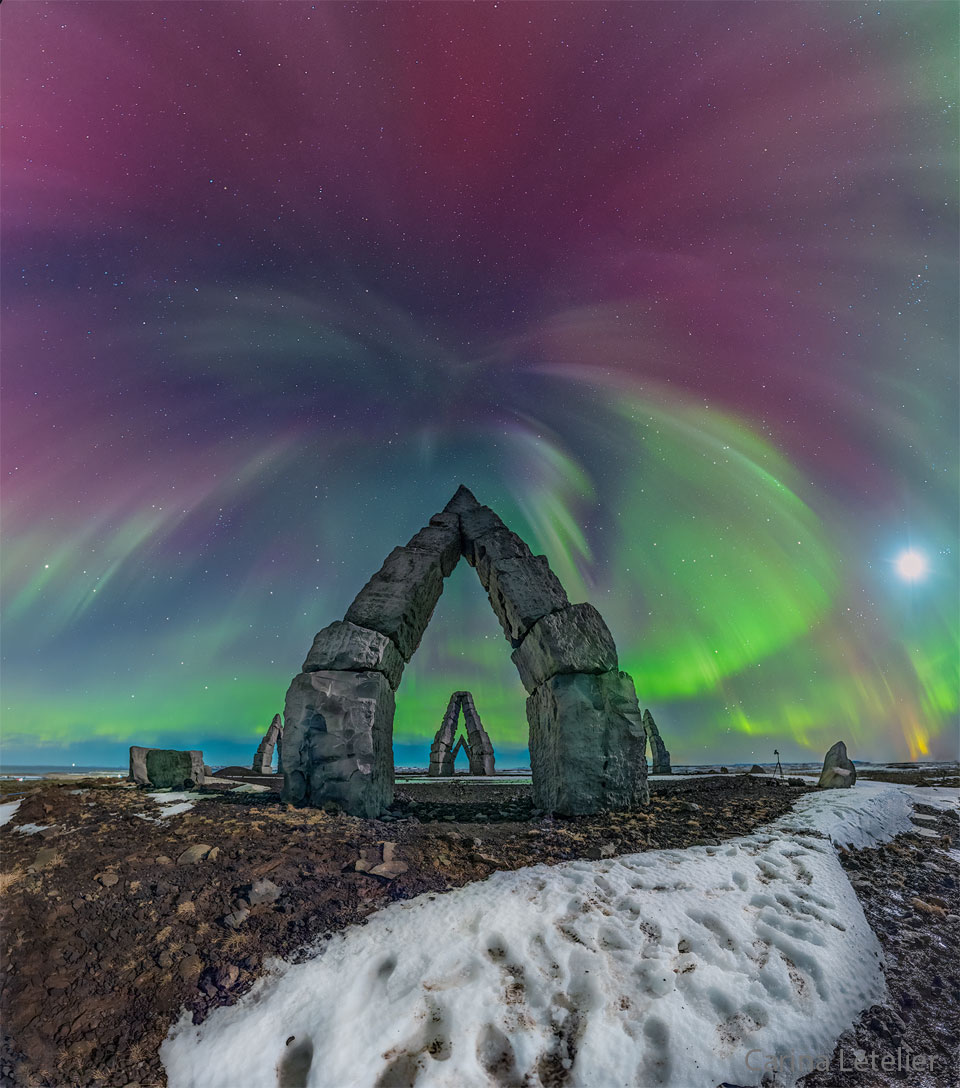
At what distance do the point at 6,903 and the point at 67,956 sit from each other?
88 centimetres

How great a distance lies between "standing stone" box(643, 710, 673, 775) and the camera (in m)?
23.9

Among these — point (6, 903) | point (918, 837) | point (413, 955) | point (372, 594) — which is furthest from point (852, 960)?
point (372, 594)

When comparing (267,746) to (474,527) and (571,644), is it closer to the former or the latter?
(474,527)

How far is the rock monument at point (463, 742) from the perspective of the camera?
21125 millimetres

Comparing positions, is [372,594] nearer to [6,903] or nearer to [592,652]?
[592,652]

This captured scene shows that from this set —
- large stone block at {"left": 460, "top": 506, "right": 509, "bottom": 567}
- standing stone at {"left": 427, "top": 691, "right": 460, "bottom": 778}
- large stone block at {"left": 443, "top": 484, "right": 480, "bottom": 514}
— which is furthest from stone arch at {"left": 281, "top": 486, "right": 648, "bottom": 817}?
standing stone at {"left": 427, "top": 691, "right": 460, "bottom": 778}

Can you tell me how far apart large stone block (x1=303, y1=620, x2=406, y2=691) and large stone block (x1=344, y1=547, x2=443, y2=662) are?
21 centimetres

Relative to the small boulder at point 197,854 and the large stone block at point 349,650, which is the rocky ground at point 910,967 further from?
the large stone block at point 349,650

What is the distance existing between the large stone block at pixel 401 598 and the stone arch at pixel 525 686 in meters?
0.02

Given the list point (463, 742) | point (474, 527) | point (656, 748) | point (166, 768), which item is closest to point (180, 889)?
point (474, 527)

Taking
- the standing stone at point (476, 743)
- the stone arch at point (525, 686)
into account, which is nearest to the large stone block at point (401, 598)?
the stone arch at point (525, 686)

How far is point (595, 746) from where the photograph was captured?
21.5 ft

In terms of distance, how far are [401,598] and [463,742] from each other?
54.7 feet

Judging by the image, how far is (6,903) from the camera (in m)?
3.48
